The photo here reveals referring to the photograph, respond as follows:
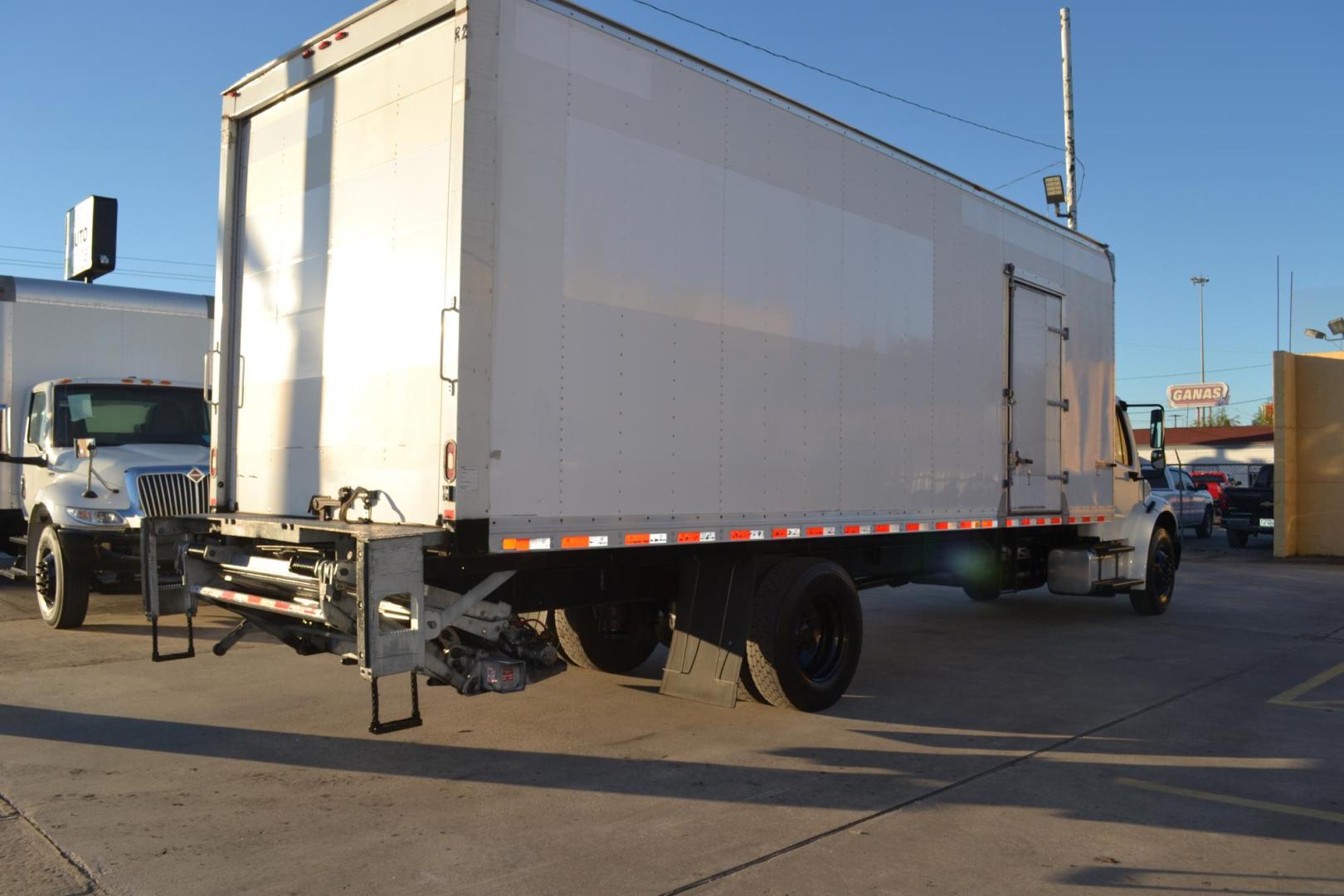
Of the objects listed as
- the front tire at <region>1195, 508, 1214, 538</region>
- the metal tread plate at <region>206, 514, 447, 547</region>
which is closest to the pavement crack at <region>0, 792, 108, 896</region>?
the metal tread plate at <region>206, 514, 447, 547</region>

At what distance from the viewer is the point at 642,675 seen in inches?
340

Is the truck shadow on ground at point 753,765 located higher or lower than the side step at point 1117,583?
lower

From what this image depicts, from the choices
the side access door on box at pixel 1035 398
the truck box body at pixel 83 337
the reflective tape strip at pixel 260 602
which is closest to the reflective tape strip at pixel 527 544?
the reflective tape strip at pixel 260 602

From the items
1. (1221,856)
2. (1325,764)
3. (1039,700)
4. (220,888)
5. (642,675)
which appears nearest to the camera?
(220,888)

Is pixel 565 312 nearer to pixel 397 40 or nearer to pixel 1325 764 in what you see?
pixel 397 40

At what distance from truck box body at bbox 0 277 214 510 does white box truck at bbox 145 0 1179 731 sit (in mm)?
6062

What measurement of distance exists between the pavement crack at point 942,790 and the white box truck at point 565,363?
4.99 feet

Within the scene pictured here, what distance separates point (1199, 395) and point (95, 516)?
72706 millimetres

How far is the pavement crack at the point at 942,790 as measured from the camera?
4.47 metres

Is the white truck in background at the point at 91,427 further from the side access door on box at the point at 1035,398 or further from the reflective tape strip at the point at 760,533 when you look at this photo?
the side access door on box at the point at 1035,398

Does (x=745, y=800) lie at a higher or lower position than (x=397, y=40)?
lower

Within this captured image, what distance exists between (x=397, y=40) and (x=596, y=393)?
7.35 ft

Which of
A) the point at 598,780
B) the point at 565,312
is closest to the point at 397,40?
the point at 565,312

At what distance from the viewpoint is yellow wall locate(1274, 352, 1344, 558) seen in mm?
20859
